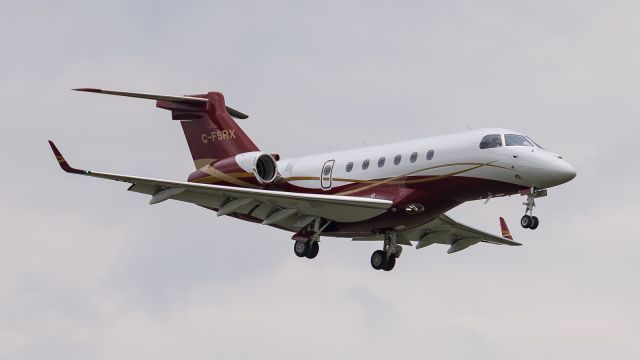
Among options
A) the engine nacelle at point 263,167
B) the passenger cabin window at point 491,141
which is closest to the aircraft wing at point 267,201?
the engine nacelle at point 263,167

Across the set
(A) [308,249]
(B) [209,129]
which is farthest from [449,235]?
(B) [209,129]

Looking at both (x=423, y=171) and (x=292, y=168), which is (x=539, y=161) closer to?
(x=423, y=171)

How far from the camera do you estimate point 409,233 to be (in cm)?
Answer: 4856

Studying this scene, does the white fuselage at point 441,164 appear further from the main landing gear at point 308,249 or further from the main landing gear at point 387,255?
the main landing gear at point 387,255

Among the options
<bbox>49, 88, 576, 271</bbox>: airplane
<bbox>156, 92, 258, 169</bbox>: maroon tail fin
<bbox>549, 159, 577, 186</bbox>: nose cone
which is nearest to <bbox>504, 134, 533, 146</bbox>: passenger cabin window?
<bbox>49, 88, 576, 271</bbox>: airplane

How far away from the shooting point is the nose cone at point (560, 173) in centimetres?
4159

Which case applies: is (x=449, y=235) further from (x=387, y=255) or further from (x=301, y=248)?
(x=301, y=248)

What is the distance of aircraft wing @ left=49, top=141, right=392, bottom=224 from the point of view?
4341cm

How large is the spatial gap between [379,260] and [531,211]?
240 inches

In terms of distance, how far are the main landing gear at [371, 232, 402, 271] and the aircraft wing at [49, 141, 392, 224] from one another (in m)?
1.84

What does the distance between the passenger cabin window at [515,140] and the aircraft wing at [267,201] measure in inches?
143

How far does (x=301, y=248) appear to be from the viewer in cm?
4512

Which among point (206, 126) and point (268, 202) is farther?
point (206, 126)

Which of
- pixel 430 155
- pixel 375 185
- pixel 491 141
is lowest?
pixel 375 185
